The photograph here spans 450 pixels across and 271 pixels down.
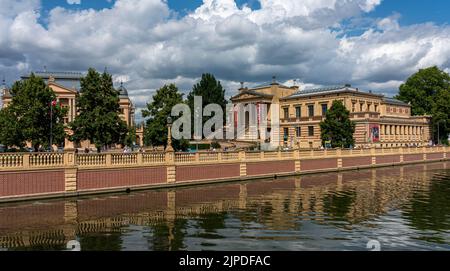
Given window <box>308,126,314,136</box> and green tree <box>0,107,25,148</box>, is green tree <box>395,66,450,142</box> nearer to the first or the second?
Result: window <box>308,126,314,136</box>

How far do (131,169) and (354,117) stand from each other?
63573 mm

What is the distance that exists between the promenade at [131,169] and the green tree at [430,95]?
60881mm

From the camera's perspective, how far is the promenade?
84.2 ft

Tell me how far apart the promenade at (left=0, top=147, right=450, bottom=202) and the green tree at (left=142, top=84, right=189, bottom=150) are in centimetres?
962

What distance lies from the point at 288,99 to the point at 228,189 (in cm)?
7244

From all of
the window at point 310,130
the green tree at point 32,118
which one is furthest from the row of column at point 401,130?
the green tree at point 32,118

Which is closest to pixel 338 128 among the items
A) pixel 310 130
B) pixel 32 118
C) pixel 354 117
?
pixel 354 117

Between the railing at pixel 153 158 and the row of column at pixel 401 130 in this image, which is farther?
the row of column at pixel 401 130

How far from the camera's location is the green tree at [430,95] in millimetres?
98000

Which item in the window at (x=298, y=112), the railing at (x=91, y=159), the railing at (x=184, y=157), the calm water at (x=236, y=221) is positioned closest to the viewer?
the calm water at (x=236, y=221)

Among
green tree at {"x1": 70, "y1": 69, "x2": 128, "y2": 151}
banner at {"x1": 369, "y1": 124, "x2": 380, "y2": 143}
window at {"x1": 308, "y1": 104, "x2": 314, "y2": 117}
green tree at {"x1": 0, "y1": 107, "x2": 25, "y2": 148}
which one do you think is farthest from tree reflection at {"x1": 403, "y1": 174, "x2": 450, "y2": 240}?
window at {"x1": 308, "y1": 104, "x2": 314, "y2": 117}

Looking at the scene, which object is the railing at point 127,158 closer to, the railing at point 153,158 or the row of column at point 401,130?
the railing at point 153,158

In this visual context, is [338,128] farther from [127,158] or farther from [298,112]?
[127,158]
